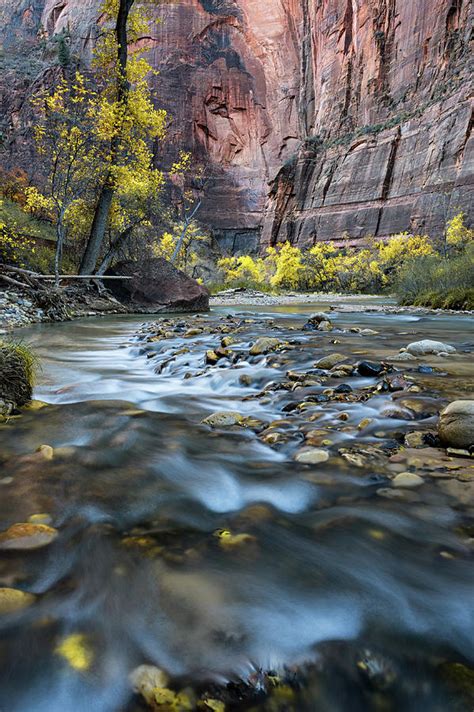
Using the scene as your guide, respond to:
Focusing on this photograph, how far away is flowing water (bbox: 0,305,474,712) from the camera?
3.23 feet

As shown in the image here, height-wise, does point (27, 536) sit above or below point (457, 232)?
below

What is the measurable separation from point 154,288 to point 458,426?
12.6m

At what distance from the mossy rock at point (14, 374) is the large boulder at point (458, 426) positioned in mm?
2748

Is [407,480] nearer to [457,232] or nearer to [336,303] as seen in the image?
[336,303]

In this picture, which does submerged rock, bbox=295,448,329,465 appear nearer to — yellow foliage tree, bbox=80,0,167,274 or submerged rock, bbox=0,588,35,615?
submerged rock, bbox=0,588,35,615

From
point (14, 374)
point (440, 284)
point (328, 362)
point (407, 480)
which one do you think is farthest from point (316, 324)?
point (440, 284)

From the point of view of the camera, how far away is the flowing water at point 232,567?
0.99 metres

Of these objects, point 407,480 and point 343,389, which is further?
point 343,389

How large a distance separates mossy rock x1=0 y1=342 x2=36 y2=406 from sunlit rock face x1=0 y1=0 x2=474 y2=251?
41.4 metres

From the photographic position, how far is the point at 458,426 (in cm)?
227

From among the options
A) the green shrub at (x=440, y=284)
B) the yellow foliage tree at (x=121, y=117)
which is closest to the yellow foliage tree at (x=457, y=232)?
the green shrub at (x=440, y=284)

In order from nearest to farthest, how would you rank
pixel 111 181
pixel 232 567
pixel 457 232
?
pixel 232 567
pixel 111 181
pixel 457 232

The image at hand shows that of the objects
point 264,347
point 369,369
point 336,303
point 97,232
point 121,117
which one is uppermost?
point 121,117

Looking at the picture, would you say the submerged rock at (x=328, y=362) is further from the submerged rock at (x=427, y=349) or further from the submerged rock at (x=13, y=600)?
the submerged rock at (x=13, y=600)
